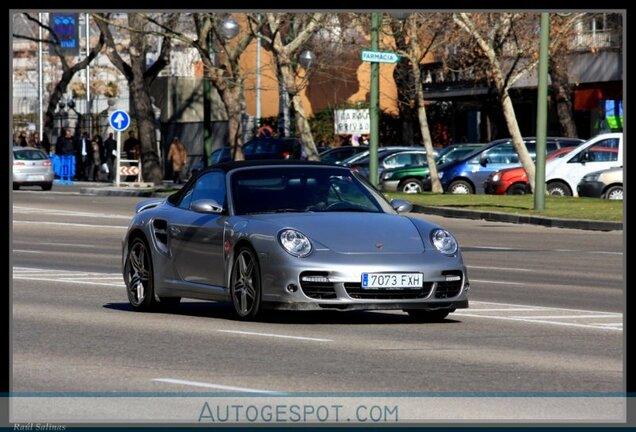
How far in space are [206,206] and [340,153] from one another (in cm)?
3468

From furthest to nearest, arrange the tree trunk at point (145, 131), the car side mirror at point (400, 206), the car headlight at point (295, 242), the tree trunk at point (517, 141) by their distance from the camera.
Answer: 1. the tree trunk at point (145, 131)
2. the tree trunk at point (517, 141)
3. the car side mirror at point (400, 206)
4. the car headlight at point (295, 242)

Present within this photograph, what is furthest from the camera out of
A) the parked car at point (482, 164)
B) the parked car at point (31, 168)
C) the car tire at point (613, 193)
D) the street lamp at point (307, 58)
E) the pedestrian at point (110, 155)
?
the pedestrian at point (110, 155)

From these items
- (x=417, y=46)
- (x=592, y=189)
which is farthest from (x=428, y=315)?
(x=417, y=46)

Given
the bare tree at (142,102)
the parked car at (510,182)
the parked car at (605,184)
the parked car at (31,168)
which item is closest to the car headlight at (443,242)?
the parked car at (605,184)

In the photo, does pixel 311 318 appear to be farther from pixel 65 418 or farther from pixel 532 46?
pixel 532 46

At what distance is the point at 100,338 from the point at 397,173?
32.0 m

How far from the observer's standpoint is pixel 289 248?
40.6 ft

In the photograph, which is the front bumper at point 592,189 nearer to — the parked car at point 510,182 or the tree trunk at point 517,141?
the tree trunk at point 517,141

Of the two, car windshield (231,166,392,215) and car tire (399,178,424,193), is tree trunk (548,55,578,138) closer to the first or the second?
car tire (399,178,424,193)

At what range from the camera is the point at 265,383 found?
30.1 ft

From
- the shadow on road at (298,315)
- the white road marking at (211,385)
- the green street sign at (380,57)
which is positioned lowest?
the shadow on road at (298,315)

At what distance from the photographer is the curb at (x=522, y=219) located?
95.7 feet

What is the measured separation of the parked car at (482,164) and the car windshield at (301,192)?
2709 centimetres

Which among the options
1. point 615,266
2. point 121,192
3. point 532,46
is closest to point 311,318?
point 615,266
